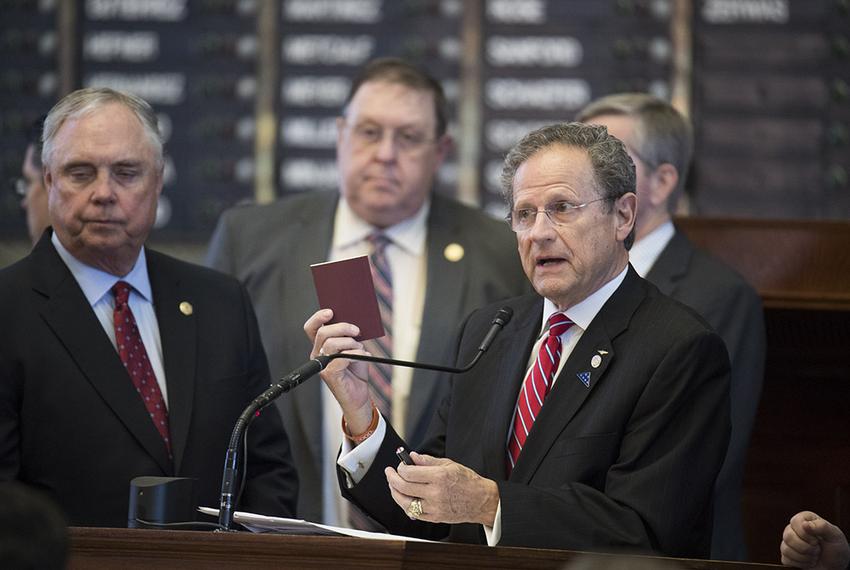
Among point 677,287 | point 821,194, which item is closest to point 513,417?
point 677,287

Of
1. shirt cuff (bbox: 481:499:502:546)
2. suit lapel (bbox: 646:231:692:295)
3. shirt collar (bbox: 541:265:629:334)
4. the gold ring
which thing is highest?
suit lapel (bbox: 646:231:692:295)

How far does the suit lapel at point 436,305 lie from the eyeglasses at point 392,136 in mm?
241

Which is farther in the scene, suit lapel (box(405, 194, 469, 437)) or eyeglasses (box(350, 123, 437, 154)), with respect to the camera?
eyeglasses (box(350, 123, 437, 154))

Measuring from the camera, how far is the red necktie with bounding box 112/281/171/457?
10.9 feet

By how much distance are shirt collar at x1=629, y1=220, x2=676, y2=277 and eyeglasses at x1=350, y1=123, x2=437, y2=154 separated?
80cm

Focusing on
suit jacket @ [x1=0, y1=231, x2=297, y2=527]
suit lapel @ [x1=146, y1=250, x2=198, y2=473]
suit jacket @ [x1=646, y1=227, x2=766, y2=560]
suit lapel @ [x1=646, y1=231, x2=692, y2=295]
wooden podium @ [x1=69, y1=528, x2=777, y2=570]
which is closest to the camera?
wooden podium @ [x1=69, y1=528, x2=777, y2=570]

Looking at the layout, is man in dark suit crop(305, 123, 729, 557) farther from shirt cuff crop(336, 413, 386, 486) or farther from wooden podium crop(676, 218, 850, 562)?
wooden podium crop(676, 218, 850, 562)

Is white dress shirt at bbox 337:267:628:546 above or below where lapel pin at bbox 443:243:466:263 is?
below

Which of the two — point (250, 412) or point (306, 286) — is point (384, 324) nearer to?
point (306, 286)

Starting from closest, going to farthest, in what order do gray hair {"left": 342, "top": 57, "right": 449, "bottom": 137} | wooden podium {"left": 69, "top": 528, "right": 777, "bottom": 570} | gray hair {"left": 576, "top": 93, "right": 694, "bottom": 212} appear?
wooden podium {"left": 69, "top": 528, "right": 777, "bottom": 570} → gray hair {"left": 576, "top": 93, "right": 694, "bottom": 212} → gray hair {"left": 342, "top": 57, "right": 449, "bottom": 137}

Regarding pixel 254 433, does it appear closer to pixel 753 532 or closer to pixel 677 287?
pixel 677 287

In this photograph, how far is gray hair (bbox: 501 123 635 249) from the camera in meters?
3.03

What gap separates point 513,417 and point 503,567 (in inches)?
23.7

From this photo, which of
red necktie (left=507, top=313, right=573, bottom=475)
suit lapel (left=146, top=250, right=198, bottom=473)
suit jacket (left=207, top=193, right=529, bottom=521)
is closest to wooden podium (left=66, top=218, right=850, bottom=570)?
suit jacket (left=207, top=193, right=529, bottom=521)
